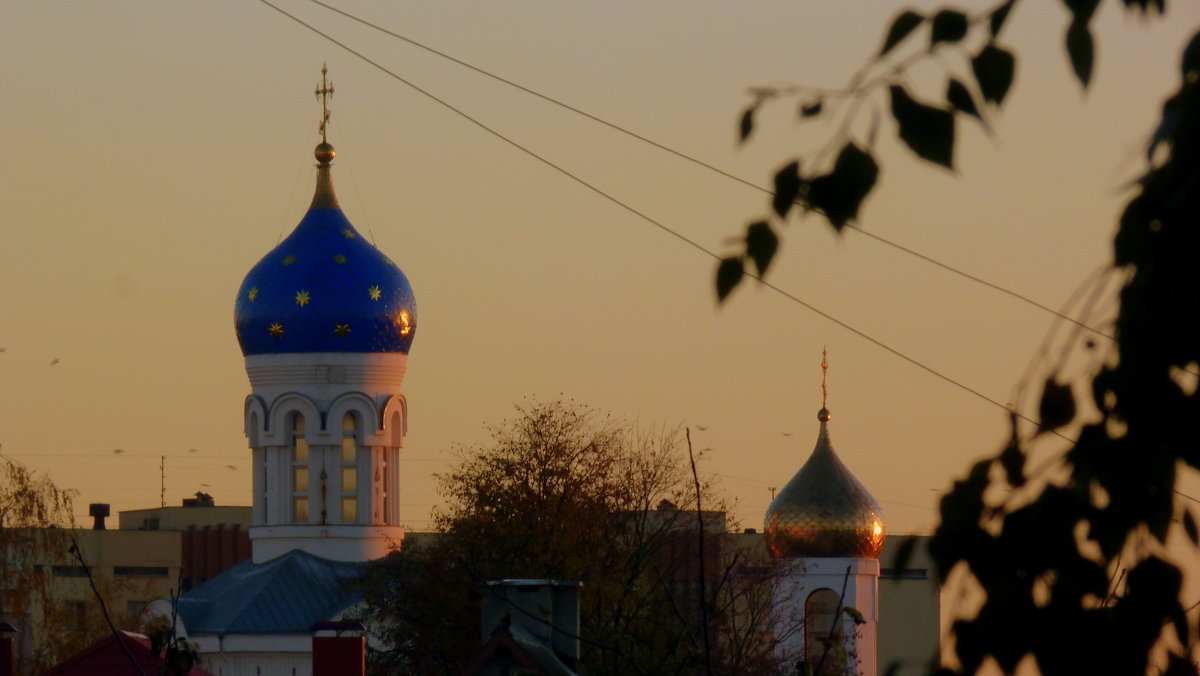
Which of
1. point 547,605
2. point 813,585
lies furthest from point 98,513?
point 547,605

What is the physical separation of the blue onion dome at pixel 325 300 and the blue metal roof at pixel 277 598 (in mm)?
3507

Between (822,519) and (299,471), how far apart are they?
8.67 meters

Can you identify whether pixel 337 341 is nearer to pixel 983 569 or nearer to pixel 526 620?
pixel 526 620

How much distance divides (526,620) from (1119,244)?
13536 mm

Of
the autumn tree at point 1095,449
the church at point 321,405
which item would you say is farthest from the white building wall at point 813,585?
the autumn tree at point 1095,449

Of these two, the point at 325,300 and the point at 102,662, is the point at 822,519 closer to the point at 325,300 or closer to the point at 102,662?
the point at 325,300

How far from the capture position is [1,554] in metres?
36.4

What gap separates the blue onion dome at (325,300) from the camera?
4128 centimetres

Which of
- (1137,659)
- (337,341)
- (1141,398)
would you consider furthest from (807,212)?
(337,341)

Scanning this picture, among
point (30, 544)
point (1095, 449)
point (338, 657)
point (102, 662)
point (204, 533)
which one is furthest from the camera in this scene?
point (204, 533)

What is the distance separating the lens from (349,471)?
42531mm

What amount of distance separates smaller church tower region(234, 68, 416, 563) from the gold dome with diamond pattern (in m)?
6.34

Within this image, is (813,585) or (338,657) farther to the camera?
(813,585)

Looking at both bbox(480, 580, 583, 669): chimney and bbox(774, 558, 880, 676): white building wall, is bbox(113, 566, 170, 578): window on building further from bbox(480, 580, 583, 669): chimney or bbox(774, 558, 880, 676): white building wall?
bbox(480, 580, 583, 669): chimney
